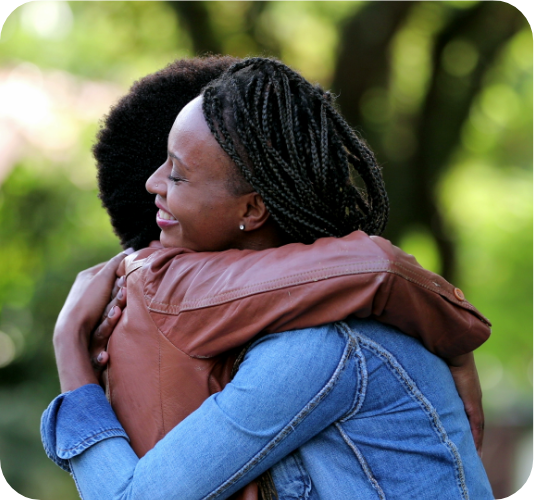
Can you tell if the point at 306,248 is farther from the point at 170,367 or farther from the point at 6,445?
the point at 6,445

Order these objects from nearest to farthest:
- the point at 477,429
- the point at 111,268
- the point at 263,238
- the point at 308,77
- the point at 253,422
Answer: the point at 253,422 < the point at 263,238 < the point at 477,429 < the point at 111,268 < the point at 308,77

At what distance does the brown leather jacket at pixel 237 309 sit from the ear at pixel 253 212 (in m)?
0.13

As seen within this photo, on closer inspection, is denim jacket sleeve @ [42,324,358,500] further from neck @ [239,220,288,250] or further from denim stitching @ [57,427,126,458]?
neck @ [239,220,288,250]

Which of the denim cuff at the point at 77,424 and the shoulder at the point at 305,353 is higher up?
the shoulder at the point at 305,353

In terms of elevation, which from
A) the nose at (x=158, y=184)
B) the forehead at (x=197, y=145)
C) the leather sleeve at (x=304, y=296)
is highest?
the forehead at (x=197, y=145)

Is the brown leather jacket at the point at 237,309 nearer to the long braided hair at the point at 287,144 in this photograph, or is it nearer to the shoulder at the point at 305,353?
the shoulder at the point at 305,353

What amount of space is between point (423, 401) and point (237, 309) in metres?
0.53

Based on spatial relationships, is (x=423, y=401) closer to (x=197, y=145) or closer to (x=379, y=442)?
(x=379, y=442)

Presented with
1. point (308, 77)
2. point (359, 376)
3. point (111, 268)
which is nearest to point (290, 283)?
point (359, 376)

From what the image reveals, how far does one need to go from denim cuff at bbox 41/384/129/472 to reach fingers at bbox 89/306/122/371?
99mm

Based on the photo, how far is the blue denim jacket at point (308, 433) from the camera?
54.2 inches

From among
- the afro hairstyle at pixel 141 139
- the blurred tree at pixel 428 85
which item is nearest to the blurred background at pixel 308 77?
the blurred tree at pixel 428 85

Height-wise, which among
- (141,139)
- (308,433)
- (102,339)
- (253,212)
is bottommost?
(308,433)

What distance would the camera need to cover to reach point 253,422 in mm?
1372
